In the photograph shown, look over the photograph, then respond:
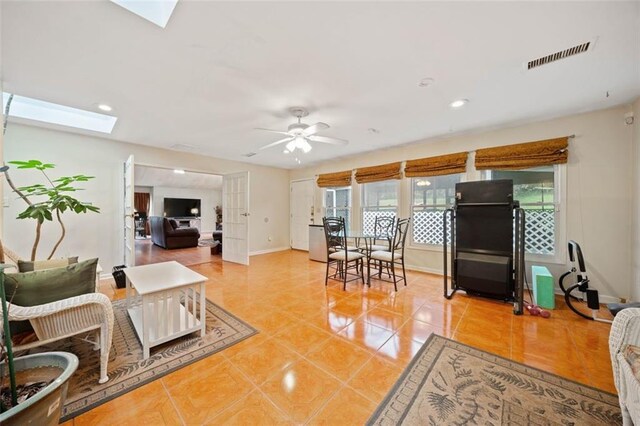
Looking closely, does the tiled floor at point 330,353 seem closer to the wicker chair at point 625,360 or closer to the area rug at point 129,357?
the area rug at point 129,357

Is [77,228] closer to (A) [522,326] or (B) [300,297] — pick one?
(B) [300,297]

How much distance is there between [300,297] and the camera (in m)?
3.06

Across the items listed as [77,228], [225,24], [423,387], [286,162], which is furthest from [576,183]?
[77,228]

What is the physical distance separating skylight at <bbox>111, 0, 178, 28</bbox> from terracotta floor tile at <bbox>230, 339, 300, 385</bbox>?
2459mm

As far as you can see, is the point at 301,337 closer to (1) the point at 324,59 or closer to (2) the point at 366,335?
(2) the point at 366,335

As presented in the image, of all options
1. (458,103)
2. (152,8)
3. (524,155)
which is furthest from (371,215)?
(152,8)

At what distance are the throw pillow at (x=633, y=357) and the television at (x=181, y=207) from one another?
1164cm

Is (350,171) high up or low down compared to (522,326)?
up

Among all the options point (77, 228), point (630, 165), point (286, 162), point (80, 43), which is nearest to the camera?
point (80, 43)

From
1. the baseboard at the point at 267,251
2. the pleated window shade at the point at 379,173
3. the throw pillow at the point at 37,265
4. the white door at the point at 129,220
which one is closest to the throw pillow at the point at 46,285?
the throw pillow at the point at 37,265

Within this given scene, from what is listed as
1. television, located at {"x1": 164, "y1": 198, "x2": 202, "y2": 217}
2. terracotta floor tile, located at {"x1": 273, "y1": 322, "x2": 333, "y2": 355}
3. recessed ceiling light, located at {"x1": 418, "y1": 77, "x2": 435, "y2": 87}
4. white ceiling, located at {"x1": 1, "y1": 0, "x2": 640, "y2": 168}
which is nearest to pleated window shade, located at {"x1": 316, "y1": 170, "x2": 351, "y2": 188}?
white ceiling, located at {"x1": 1, "y1": 0, "x2": 640, "y2": 168}

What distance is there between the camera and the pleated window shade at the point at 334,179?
5445 mm

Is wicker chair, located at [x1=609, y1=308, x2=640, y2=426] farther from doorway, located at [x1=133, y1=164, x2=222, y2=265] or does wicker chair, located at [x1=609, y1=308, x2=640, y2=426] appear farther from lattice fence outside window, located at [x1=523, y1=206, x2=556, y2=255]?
doorway, located at [x1=133, y1=164, x2=222, y2=265]

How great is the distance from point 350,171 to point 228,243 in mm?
3286
